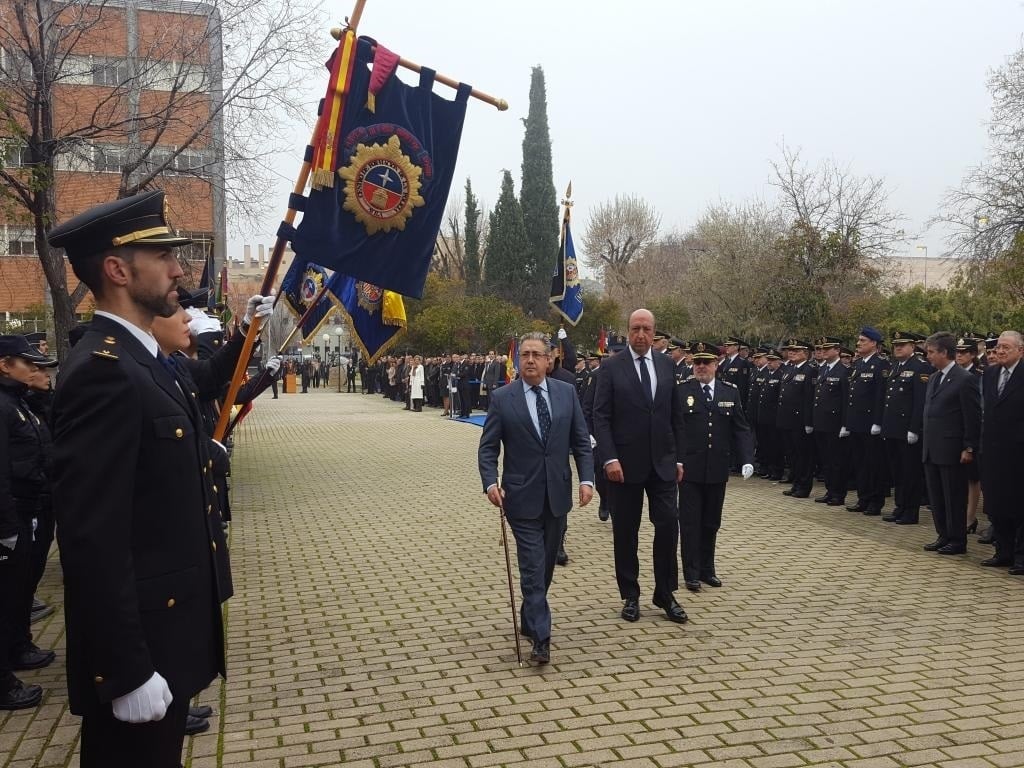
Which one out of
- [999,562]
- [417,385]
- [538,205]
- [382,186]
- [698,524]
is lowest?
[999,562]

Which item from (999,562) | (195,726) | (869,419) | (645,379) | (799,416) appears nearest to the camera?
(195,726)

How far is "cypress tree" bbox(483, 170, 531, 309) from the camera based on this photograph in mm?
58094

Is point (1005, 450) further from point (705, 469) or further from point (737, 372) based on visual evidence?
point (737, 372)

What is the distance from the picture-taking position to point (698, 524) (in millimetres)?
7770

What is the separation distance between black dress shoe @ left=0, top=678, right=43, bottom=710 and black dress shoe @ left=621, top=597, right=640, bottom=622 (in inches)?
156

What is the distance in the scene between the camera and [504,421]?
618 cm

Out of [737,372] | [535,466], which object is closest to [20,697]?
[535,466]

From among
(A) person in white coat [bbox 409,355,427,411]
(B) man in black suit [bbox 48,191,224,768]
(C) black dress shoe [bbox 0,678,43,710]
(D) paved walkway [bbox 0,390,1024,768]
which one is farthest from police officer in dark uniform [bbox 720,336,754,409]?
(A) person in white coat [bbox 409,355,427,411]

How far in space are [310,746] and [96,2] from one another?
1118 cm

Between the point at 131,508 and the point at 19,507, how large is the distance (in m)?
3.82

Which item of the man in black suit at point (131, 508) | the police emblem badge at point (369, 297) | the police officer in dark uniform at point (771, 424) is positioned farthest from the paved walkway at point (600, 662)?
the police officer in dark uniform at point (771, 424)

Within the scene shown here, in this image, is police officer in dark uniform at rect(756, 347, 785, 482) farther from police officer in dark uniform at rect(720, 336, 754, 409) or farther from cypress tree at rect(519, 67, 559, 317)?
cypress tree at rect(519, 67, 559, 317)

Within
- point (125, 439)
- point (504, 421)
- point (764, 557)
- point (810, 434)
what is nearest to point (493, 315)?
point (810, 434)

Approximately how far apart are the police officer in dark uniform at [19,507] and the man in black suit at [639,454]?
3.91m
